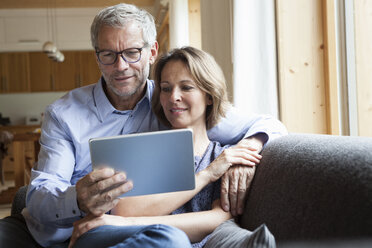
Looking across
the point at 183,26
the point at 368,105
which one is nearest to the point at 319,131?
the point at 368,105

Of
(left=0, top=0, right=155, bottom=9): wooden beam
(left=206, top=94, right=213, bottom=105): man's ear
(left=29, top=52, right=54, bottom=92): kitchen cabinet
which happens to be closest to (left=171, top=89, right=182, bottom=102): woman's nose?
(left=206, top=94, right=213, bottom=105): man's ear

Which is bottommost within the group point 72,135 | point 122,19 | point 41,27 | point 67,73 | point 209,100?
point 72,135

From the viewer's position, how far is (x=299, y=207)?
3.57ft

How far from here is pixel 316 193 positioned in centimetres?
104

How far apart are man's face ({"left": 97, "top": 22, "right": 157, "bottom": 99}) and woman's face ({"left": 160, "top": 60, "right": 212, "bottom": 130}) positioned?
147 millimetres

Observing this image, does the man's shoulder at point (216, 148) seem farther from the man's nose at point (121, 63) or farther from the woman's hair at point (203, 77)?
the man's nose at point (121, 63)

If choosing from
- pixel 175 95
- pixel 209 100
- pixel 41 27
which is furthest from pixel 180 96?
pixel 41 27

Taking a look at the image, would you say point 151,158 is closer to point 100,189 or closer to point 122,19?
point 100,189

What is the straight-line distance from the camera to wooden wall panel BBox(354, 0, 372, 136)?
2033 mm

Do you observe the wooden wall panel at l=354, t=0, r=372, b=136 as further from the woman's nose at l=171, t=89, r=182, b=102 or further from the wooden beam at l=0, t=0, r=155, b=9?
the wooden beam at l=0, t=0, r=155, b=9

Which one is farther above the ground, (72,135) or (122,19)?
(122,19)

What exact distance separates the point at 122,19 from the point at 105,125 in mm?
440

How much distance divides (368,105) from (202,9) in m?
1.66

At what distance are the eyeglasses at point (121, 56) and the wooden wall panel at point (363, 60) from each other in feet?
3.47
